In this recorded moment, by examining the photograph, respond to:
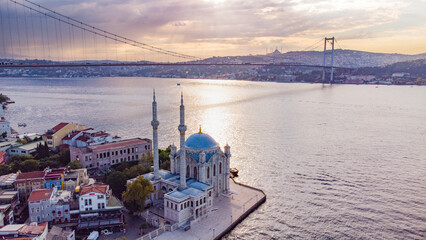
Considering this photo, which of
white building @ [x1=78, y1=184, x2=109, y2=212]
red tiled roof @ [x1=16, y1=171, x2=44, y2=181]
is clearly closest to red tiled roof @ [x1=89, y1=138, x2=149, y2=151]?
red tiled roof @ [x1=16, y1=171, x2=44, y2=181]

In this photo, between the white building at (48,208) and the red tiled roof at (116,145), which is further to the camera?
the red tiled roof at (116,145)

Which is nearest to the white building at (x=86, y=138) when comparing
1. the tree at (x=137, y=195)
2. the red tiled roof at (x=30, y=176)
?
the red tiled roof at (x=30, y=176)

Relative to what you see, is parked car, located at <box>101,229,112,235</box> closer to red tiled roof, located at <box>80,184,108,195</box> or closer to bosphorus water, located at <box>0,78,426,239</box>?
red tiled roof, located at <box>80,184,108,195</box>

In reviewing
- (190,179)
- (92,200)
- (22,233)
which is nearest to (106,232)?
(92,200)

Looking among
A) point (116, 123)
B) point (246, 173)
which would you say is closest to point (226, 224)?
point (246, 173)

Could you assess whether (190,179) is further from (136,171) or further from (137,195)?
(136,171)

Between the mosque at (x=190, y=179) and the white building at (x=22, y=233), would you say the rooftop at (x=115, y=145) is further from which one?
the white building at (x=22, y=233)
